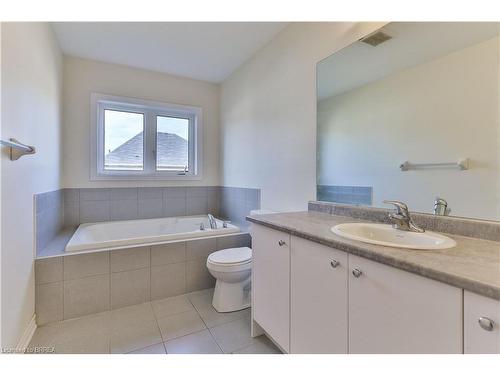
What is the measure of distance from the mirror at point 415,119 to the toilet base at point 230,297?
1.00 m

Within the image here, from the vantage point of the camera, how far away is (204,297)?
6.88 feet

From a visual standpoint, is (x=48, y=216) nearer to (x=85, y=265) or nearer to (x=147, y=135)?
(x=85, y=265)

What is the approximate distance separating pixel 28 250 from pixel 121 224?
121cm

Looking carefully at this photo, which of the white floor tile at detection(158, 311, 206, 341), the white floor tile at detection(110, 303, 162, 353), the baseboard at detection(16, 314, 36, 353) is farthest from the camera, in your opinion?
the white floor tile at detection(158, 311, 206, 341)

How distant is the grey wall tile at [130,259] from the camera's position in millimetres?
1908

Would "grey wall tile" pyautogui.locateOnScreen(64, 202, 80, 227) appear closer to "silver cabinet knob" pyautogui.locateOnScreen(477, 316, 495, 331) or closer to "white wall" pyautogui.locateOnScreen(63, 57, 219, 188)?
"white wall" pyautogui.locateOnScreen(63, 57, 219, 188)

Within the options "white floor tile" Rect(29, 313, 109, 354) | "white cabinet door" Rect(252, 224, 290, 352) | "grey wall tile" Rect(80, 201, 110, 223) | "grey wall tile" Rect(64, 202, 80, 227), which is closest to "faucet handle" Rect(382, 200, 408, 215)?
"white cabinet door" Rect(252, 224, 290, 352)

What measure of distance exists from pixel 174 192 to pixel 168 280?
4.50ft

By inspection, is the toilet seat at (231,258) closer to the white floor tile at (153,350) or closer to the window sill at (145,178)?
the white floor tile at (153,350)

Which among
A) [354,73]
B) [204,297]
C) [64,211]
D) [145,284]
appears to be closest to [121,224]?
[64,211]

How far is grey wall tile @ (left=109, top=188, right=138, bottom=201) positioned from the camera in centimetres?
286

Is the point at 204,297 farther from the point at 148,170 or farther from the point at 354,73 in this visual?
the point at 354,73

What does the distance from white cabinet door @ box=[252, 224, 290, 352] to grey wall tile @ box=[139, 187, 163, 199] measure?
6.44ft

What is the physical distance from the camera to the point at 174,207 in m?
3.19
